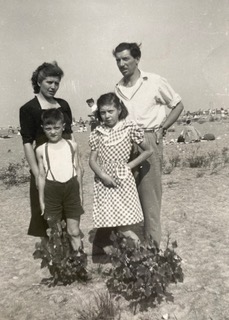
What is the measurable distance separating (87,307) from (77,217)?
2.68ft

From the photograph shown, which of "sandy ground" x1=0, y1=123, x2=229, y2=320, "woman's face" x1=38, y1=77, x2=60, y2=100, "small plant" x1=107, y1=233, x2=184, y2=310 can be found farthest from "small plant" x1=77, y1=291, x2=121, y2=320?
"woman's face" x1=38, y1=77, x2=60, y2=100

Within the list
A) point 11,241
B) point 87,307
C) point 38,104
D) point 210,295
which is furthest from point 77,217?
point 11,241

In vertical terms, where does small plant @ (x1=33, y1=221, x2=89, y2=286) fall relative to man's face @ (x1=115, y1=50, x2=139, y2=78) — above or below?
below

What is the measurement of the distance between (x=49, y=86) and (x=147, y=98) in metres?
0.92

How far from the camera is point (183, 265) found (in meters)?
4.19

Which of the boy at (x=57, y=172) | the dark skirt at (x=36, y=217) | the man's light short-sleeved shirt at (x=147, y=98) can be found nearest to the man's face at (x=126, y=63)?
the man's light short-sleeved shirt at (x=147, y=98)

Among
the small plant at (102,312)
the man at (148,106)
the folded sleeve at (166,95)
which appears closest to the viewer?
the small plant at (102,312)

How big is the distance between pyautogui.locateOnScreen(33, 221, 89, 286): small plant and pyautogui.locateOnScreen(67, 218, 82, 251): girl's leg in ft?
0.17

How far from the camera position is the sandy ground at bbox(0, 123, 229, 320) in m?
3.37

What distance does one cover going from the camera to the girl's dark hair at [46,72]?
3500 mm

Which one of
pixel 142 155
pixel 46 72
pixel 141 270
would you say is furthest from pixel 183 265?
pixel 46 72

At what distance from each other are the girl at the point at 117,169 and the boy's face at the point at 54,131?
0.35m

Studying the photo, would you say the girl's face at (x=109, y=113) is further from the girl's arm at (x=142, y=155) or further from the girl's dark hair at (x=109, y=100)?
the girl's arm at (x=142, y=155)

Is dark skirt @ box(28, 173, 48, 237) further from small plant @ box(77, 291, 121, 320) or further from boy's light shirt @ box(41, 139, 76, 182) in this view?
small plant @ box(77, 291, 121, 320)
